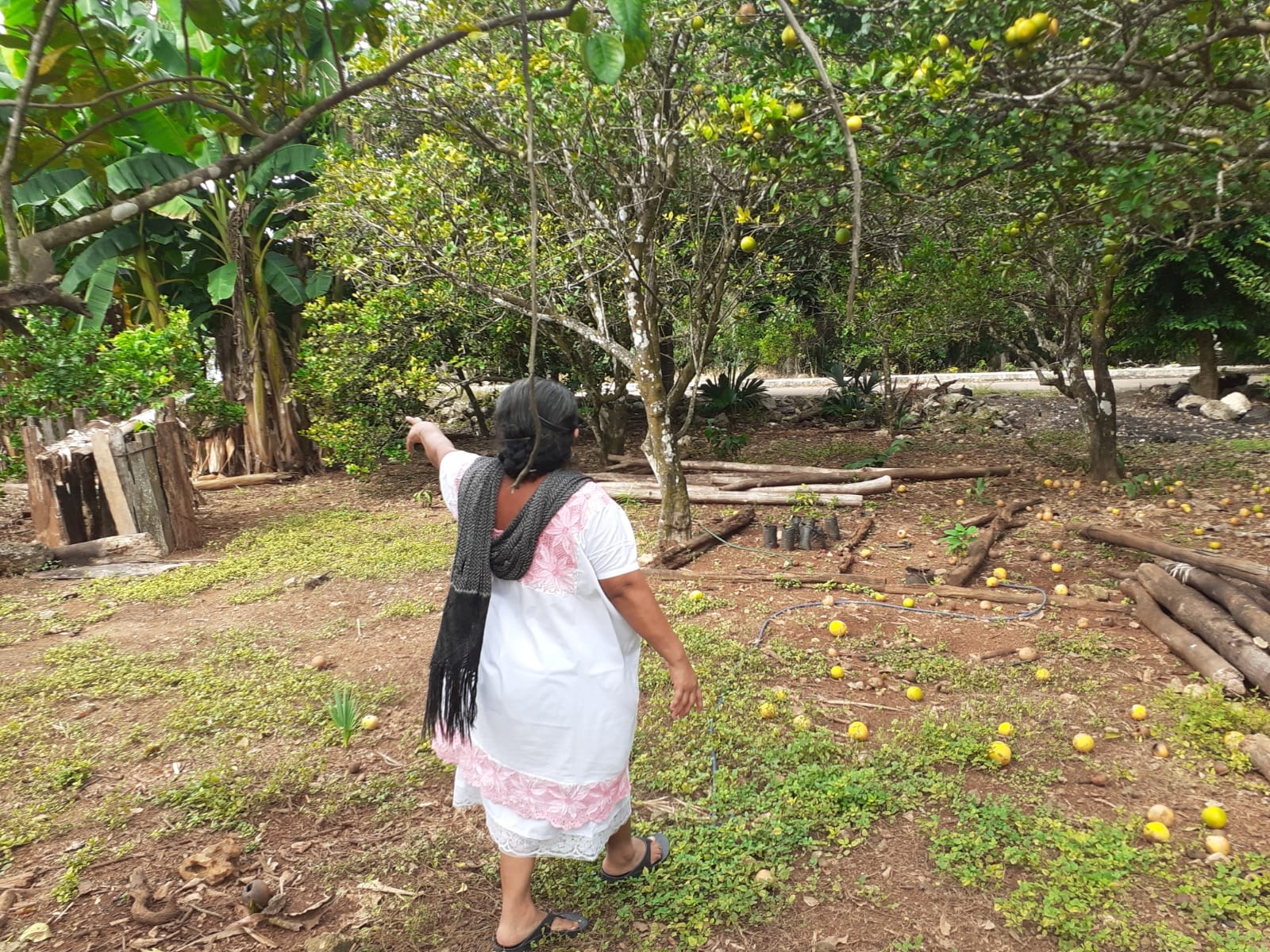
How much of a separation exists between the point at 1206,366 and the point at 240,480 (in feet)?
52.5

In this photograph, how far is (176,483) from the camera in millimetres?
7914

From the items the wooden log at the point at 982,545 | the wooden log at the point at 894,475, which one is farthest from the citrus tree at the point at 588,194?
the wooden log at the point at 982,545

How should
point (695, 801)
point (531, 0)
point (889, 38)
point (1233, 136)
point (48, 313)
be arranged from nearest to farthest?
point (695, 801)
point (1233, 136)
point (889, 38)
point (531, 0)
point (48, 313)

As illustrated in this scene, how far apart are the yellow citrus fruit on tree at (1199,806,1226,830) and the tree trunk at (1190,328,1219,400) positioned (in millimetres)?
13010

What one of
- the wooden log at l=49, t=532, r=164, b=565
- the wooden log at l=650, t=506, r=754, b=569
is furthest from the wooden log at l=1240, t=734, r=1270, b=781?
the wooden log at l=49, t=532, r=164, b=565

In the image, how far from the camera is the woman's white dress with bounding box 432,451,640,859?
2.37 m

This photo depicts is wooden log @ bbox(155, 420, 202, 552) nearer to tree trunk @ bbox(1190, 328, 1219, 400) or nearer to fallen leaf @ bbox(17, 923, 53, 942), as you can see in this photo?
fallen leaf @ bbox(17, 923, 53, 942)

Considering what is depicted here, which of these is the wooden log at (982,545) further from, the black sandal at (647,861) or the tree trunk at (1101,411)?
the black sandal at (647,861)

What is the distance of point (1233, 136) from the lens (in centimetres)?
381

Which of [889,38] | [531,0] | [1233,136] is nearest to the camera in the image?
[1233,136]

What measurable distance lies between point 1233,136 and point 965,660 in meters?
3.07

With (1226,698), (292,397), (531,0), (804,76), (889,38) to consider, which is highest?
(531,0)

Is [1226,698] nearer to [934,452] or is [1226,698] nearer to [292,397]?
[934,452]

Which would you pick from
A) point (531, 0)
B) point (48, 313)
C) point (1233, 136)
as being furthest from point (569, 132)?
point (48, 313)
